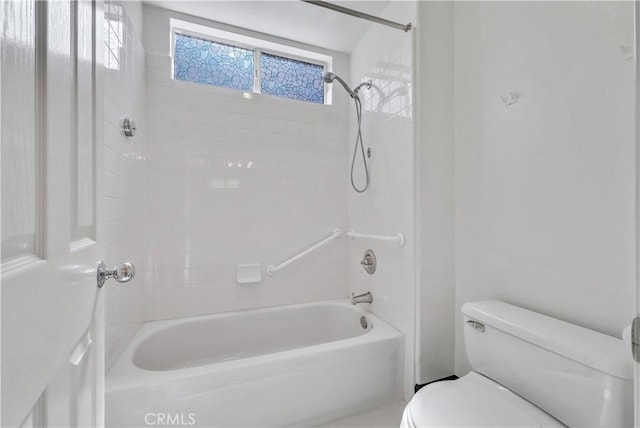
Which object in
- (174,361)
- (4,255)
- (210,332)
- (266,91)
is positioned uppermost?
(266,91)

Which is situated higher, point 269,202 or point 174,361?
point 269,202

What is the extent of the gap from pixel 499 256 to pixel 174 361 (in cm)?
197

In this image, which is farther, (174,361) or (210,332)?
(210,332)

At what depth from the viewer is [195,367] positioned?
1229mm

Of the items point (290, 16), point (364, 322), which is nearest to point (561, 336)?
point (364, 322)

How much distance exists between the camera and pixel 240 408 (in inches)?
47.7

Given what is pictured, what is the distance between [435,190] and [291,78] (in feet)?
5.01

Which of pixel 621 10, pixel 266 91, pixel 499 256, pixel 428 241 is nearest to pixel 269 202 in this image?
pixel 266 91

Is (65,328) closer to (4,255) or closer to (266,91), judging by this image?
(4,255)

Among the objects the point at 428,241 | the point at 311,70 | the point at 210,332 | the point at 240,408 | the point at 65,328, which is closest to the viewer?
the point at 65,328

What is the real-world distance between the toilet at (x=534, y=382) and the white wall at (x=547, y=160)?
0.59ft


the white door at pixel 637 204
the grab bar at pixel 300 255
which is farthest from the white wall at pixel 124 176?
the white door at pixel 637 204

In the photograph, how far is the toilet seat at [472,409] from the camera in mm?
833

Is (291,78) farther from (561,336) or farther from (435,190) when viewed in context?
(561,336)
